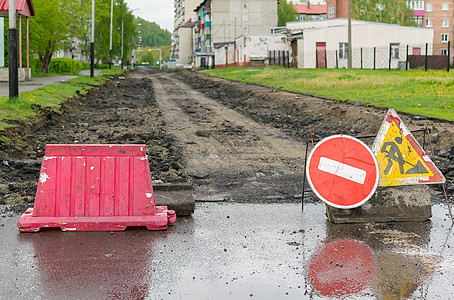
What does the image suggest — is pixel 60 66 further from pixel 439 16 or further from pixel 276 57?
pixel 439 16

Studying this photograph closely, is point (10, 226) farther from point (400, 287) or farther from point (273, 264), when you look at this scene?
point (400, 287)

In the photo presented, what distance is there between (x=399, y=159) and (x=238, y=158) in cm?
458

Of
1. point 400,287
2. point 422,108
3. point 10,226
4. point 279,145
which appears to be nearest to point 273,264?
point 400,287

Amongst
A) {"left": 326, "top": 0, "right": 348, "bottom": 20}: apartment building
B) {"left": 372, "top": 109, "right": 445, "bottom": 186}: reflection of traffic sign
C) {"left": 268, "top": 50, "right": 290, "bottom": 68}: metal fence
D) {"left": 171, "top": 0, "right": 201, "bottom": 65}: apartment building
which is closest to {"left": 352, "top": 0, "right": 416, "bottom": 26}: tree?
{"left": 326, "top": 0, "right": 348, "bottom": 20}: apartment building

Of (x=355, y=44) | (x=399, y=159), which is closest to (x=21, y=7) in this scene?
(x=399, y=159)

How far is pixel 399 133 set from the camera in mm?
6855

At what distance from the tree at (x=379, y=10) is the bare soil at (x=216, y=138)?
233 feet

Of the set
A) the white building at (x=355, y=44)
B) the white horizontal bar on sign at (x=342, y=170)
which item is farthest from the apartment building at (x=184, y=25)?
the white horizontal bar on sign at (x=342, y=170)

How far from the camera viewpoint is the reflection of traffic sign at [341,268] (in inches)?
180

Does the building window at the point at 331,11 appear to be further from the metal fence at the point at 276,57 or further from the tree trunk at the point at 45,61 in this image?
the tree trunk at the point at 45,61

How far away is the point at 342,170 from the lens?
21.9 feet

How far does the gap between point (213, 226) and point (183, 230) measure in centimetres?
35

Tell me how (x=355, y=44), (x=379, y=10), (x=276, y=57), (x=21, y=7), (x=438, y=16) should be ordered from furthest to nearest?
1. (x=438, y=16)
2. (x=379, y=10)
3. (x=276, y=57)
4. (x=355, y=44)
5. (x=21, y=7)

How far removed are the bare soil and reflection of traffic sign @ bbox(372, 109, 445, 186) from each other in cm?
36
